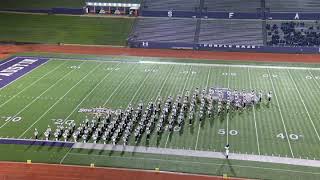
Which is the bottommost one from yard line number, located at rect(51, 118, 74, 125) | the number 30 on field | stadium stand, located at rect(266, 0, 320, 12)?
the number 30 on field

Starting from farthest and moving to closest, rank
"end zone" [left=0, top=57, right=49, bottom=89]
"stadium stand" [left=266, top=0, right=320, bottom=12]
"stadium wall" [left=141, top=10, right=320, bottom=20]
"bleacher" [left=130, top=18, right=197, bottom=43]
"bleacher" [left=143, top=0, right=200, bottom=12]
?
"bleacher" [left=143, top=0, right=200, bottom=12]
"stadium stand" [left=266, top=0, right=320, bottom=12]
"stadium wall" [left=141, top=10, right=320, bottom=20]
"bleacher" [left=130, top=18, right=197, bottom=43]
"end zone" [left=0, top=57, right=49, bottom=89]

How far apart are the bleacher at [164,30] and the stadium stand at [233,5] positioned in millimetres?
2630

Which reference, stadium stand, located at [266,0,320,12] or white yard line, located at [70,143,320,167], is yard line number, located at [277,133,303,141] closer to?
white yard line, located at [70,143,320,167]

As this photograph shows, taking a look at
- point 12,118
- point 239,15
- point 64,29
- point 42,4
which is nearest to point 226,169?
point 12,118

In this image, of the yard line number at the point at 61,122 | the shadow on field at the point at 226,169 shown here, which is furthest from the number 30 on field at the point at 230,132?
the yard line number at the point at 61,122

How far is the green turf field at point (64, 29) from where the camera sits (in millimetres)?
36906

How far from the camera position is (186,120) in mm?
18812

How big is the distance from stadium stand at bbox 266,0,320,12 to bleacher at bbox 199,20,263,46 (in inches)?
91.8

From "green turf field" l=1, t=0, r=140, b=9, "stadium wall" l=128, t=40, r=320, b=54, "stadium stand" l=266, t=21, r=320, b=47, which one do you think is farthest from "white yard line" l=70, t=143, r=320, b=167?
"green turf field" l=1, t=0, r=140, b=9

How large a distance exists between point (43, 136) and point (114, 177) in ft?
14.4

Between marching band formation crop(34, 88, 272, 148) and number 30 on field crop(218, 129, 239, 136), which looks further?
number 30 on field crop(218, 129, 239, 136)

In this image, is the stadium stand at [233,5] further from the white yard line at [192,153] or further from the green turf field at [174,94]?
the white yard line at [192,153]

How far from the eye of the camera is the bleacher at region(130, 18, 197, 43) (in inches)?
1439

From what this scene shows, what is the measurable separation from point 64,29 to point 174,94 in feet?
62.9
